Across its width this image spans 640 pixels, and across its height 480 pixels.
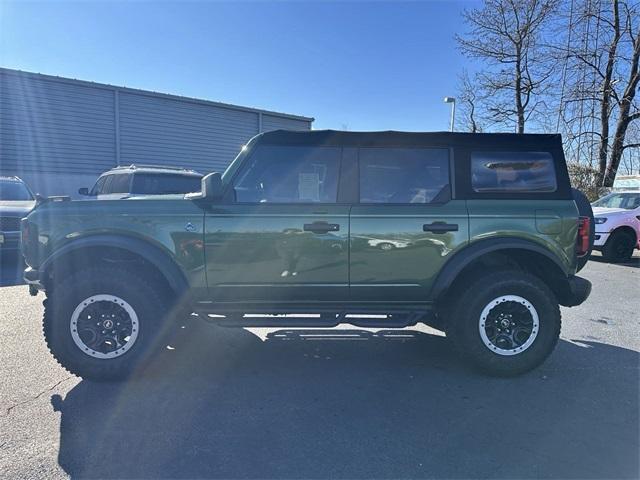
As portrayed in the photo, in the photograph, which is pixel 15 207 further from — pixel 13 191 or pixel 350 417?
pixel 350 417

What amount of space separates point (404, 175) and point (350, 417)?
2067 millimetres

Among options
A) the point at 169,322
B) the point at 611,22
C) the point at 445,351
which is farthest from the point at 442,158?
the point at 611,22

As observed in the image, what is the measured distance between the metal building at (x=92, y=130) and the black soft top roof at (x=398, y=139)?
586 inches

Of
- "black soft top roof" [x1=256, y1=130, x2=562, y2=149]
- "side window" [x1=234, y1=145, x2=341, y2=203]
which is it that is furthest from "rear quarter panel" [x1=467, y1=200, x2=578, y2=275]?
"side window" [x1=234, y1=145, x2=341, y2=203]

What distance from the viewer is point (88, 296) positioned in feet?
11.4

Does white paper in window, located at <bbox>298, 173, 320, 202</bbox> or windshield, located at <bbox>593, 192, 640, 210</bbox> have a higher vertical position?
windshield, located at <bbox>593, 192, 640, 210</bbox>

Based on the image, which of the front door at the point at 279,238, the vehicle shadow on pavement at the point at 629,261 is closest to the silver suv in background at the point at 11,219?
the front door at the point at 279,238

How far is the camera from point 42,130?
1505 centimetres

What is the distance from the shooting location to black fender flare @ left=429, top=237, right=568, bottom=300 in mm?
3613

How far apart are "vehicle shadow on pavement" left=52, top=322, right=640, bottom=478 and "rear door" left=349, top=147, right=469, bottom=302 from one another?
0.83 metres

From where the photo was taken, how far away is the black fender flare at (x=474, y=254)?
361cm

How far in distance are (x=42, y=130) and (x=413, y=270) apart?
1617cm

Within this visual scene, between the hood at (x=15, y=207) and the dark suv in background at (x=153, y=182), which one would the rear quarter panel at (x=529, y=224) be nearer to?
the dark suv in background at (x=153, y=182)

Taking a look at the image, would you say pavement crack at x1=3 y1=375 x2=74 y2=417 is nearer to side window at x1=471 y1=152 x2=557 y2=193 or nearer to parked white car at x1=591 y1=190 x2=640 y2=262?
side window at x1=471 y1=152 x2=557 y2=193
